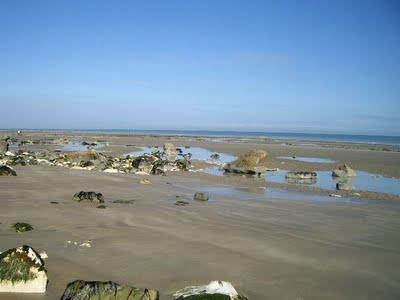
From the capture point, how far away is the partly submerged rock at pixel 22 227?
6.87 meters

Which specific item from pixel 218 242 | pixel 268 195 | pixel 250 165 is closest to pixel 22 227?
pixel 218 242

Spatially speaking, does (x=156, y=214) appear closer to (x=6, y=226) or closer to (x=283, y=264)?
(x=6, y=226)

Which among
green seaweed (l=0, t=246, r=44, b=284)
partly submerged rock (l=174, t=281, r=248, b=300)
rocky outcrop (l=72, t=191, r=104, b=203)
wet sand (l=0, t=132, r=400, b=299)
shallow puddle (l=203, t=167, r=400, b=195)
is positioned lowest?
shallow puddle (l=203, t=167, r=400, b=195)

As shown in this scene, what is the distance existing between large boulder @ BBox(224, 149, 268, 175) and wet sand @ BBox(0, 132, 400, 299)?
7643 millimetres

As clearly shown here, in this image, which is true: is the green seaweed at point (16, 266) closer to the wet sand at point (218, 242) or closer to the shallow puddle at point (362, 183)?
the wet sand at point (218, 242)

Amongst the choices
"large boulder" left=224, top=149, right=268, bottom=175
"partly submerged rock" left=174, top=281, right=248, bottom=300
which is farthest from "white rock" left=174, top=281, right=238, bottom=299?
"large boulder" left=224, top=149, right=268, bottom=175

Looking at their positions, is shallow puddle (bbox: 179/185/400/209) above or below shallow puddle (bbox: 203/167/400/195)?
above

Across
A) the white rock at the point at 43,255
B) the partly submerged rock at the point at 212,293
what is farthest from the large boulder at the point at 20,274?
the partly submerged rock at the point at 212,293

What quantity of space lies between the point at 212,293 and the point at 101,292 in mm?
1058

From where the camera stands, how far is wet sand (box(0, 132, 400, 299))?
16.4ft

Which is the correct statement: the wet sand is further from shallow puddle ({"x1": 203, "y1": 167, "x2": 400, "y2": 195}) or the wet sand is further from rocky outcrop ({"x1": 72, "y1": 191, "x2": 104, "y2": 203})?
shallow puddle ({"x1": 203, "y1": 167, "x2": 400, "y2": 195})

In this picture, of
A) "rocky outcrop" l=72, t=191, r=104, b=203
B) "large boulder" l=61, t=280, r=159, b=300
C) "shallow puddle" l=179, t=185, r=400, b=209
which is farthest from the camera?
"shallow puddle" l=179, t=185, r=400, b=209

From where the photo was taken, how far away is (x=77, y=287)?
4.12 metres

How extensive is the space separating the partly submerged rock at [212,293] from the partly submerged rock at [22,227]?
140 inches
